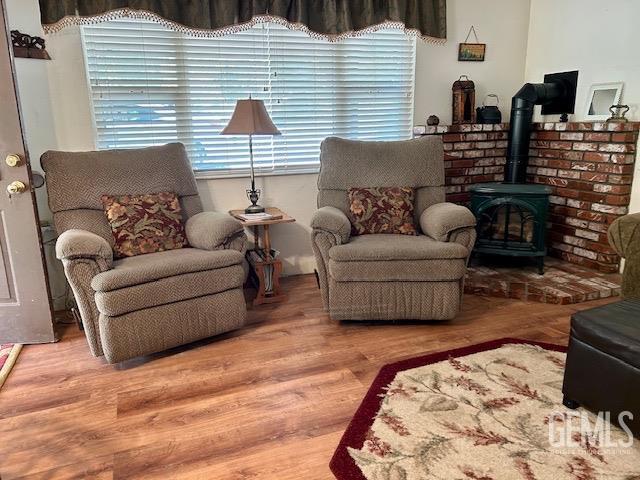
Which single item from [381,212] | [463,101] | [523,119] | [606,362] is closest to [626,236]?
[606,362]

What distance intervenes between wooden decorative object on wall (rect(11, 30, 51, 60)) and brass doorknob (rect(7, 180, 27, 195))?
2.46ft

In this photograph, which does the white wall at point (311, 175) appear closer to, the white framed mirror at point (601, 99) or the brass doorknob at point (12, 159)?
the brass doorknob at point (12, 159)

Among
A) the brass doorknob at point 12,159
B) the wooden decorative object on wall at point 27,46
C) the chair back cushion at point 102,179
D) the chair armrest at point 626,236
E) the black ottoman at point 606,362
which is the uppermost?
the wooden decorative object on wall at point 27,46

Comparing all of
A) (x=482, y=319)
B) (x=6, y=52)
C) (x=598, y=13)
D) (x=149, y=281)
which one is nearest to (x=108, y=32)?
(x=6, y=52)

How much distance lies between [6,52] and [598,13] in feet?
12.1

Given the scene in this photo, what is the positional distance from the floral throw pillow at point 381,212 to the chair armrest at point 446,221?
0.53ft

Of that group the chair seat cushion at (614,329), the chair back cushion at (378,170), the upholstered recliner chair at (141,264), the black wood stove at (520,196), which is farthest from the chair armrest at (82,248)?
the black wood stove at (520,196)

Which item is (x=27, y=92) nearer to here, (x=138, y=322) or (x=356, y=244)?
(x=138, y=322)

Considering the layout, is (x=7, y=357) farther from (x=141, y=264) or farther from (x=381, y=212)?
(x=381, y=212)

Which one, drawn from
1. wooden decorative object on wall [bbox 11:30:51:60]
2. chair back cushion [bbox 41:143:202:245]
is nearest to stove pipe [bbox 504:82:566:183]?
chair back cushion [bbox 41:143:202:245]

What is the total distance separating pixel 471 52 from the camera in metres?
3.64

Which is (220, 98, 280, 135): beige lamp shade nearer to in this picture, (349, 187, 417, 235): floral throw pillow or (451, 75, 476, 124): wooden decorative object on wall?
(349, 187, 417, 235): floral throw pillow

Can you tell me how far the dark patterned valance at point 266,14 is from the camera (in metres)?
2.68

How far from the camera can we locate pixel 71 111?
284 cm
